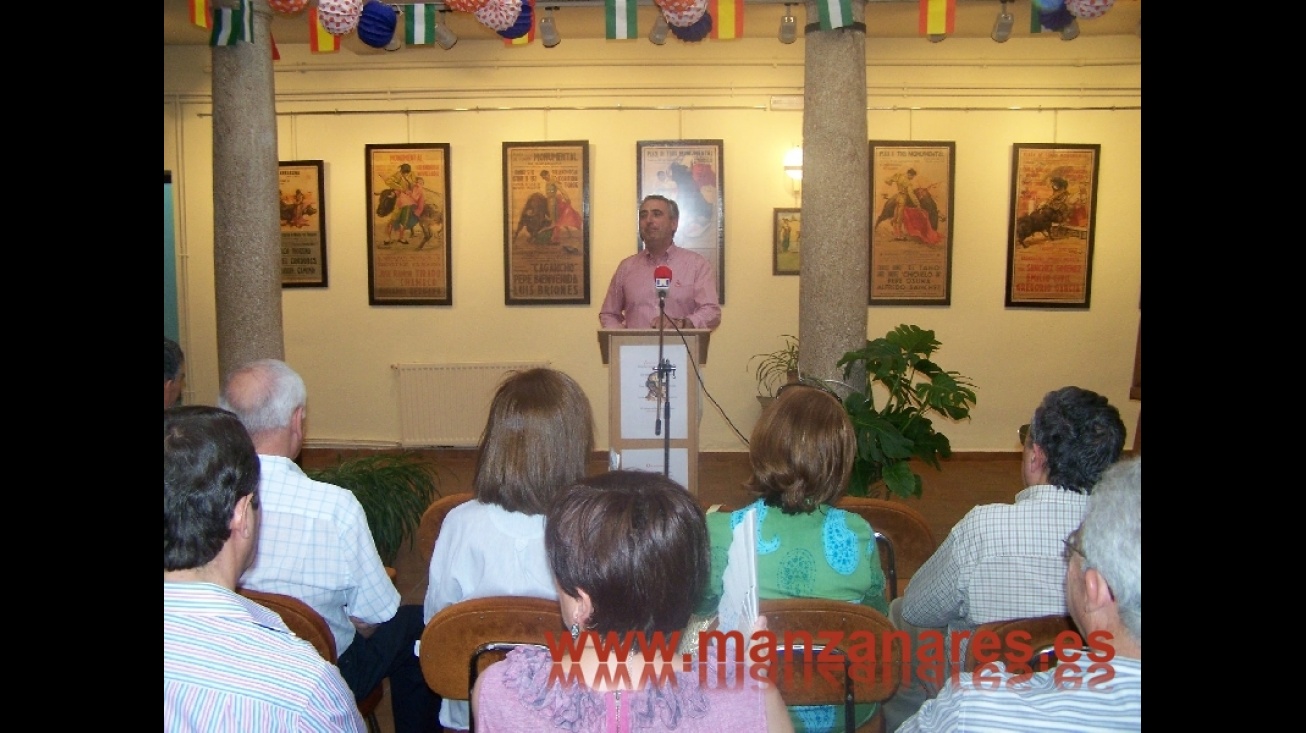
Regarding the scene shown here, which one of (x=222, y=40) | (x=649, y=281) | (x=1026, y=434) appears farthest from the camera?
(x=649, y=281)

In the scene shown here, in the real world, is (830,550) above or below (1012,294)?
below

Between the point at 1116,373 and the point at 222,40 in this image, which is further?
the point at 1116,373

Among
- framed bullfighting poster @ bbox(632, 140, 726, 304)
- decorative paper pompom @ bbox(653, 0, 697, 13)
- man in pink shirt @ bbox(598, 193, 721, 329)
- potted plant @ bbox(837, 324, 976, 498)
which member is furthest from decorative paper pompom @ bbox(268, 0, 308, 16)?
potted plant @ bbox(837, 324, 976, 498)

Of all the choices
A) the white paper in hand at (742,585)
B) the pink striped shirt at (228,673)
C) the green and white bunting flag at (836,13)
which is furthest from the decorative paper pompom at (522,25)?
the pink striped shirt at (228,673)

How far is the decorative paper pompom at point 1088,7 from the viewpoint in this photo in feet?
16.0

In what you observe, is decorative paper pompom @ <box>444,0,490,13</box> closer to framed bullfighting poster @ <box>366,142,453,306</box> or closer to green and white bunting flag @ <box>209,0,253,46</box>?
green and white bunting flag @ <box>209,0,253,46</box>

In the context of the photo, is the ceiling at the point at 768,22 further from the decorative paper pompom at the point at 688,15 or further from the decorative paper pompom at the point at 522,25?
the decorative paper pompom at the point at 688,15

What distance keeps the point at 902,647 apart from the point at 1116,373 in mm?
7099

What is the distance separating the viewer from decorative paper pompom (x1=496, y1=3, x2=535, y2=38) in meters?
5.34

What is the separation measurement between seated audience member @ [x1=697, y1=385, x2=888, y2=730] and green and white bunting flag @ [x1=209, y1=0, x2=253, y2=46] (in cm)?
426
